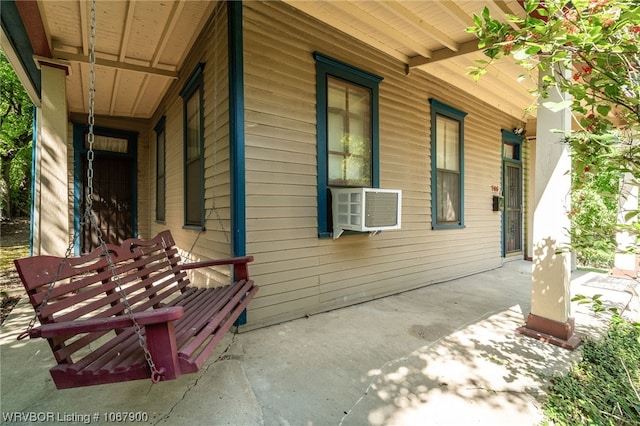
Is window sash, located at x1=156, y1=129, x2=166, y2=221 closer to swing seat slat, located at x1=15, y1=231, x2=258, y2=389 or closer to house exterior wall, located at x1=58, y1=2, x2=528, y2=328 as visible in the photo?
house exterior wall, located at x1=58, y1=2, x2=528, y2=328

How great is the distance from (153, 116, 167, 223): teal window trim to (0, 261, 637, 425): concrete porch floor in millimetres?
2866

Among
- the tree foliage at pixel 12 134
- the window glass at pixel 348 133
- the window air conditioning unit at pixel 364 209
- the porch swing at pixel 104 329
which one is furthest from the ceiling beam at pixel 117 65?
the tree foliage at pixel 12 134

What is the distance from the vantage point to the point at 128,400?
5.92ft

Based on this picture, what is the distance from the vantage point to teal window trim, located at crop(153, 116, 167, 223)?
18.6 ft

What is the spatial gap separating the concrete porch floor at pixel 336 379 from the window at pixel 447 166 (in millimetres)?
2133

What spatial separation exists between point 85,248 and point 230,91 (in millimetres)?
5961

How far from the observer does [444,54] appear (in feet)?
13.1

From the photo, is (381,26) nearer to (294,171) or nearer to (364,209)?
(294,171)

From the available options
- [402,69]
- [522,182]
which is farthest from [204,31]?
[522,182]

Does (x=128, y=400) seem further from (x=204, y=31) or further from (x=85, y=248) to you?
(x=85, y=248)

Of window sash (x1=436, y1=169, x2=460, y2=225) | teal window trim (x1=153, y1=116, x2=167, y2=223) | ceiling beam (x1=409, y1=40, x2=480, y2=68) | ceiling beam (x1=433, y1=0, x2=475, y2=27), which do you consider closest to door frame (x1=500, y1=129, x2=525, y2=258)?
window sash (x1=436, y1=169, x2=460, y2=225)

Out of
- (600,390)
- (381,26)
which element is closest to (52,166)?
(381,26)

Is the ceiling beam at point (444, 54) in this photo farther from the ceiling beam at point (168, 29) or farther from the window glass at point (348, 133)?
the ceiling beam at point (168, 29)

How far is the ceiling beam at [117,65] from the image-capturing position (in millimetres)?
3871
